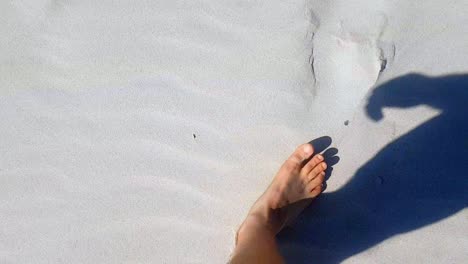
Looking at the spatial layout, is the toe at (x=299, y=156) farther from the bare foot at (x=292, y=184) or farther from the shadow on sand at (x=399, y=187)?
the shadow on sand at (x=399, y=187)

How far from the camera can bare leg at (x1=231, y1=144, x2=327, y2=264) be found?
255 cm

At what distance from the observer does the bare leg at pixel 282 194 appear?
2.55 metres

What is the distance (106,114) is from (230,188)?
0.66m

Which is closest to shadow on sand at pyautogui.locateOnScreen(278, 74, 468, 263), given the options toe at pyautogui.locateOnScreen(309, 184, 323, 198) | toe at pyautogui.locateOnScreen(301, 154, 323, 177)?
toe at pyautogui.locateOnScreen(309, 184, 323, 198)

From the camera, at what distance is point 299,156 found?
2645 mm

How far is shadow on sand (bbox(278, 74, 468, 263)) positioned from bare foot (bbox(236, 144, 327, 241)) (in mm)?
66

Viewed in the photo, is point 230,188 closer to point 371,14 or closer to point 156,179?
point 156,179

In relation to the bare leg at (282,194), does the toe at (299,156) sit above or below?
above

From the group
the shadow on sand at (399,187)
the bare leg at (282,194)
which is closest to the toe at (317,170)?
the bare leg at (282,194)

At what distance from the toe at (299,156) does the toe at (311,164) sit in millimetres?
26

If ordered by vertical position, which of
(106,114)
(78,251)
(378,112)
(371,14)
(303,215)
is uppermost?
(371,14)

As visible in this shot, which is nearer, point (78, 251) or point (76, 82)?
point (78, 251)

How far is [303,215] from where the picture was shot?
8.70 ft

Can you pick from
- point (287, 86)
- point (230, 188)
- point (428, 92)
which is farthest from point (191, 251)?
point (428, 92)
